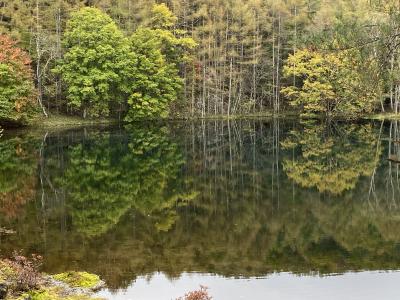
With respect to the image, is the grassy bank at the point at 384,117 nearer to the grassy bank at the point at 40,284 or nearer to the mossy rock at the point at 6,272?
the grassy bank at the point at 40,284

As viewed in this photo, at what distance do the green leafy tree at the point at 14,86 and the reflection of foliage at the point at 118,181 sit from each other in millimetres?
11451

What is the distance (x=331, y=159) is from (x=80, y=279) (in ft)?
69.3

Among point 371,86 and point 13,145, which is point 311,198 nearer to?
point 371,86

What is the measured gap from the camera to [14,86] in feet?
152

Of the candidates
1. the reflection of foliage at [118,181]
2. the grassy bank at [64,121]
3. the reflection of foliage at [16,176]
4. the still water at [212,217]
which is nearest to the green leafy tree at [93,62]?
the grassy bank at [64,121]

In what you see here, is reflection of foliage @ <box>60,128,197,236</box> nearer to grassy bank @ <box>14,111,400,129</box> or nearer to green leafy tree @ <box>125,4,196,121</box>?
grassy bank @ <box>14,111,400,129</box>

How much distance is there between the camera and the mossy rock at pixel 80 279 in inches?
460

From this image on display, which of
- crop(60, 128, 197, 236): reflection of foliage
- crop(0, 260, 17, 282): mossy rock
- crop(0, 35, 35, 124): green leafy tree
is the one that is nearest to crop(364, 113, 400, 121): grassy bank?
crop(60, 128, 197, 236): reflection of foliage

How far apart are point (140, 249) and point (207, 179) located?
1079cm

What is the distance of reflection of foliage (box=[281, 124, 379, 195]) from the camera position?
24141mm

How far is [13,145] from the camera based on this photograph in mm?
36312

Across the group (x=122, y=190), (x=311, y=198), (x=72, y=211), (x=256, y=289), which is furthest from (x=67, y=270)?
(x=311, y=198)

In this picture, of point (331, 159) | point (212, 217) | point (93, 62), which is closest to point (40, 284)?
point (212, 217)

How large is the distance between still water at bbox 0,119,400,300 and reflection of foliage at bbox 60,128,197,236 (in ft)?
0.23
